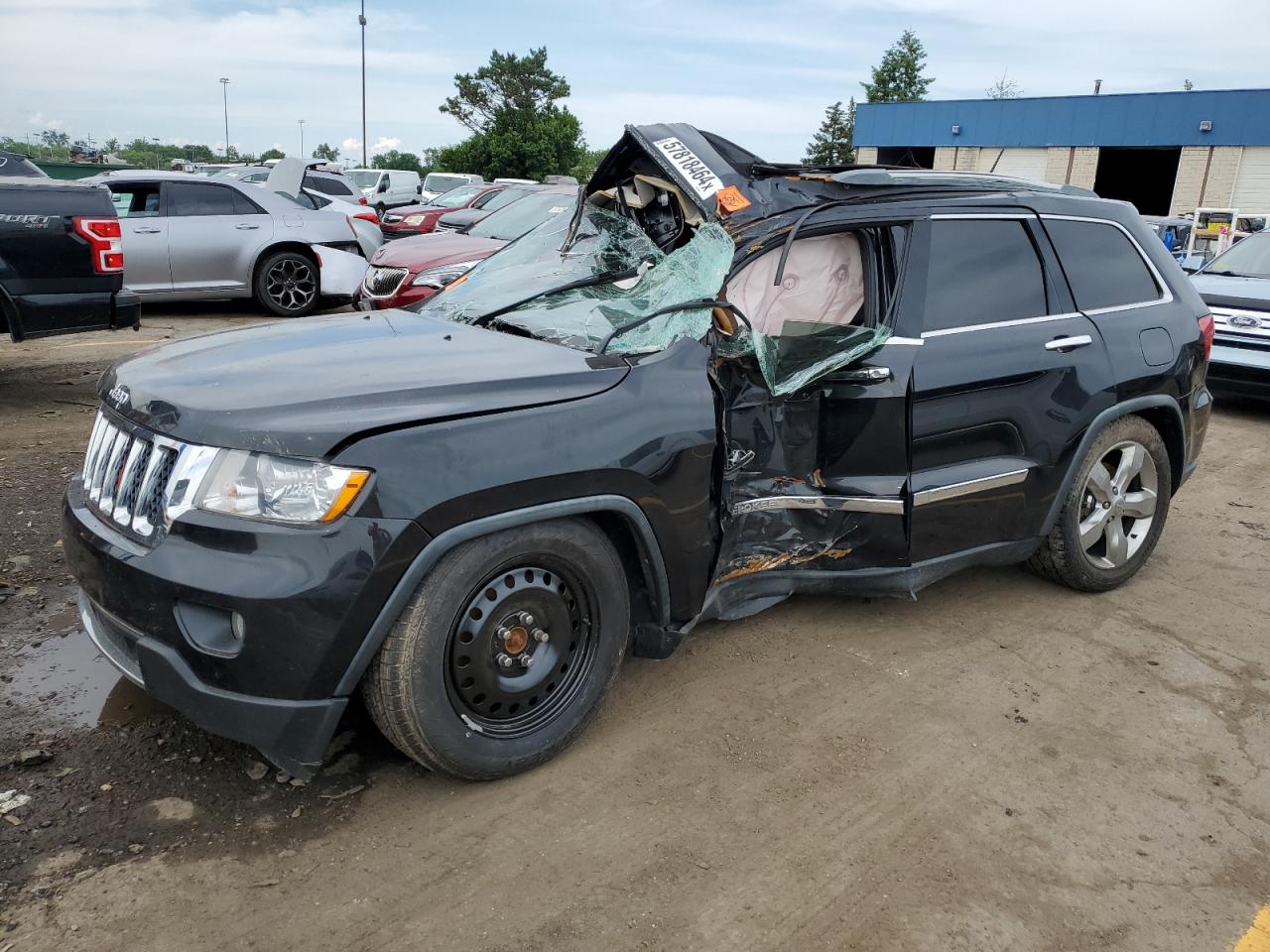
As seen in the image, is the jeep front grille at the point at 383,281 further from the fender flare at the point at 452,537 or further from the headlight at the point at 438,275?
the fender flare at the point at 452,537

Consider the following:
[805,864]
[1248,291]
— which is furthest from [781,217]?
[1248,291]

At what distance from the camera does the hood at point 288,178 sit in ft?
53.7

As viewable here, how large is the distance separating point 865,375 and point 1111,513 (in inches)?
66.9

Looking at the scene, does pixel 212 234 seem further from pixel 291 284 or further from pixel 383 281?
pixel 383 281

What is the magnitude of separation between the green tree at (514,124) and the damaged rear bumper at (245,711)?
4909cm

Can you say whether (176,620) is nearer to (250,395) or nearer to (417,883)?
(250,395)

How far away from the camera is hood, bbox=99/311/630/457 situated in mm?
2541

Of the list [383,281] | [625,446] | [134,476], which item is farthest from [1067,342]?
[383,281]

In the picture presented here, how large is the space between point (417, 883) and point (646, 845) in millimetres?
622

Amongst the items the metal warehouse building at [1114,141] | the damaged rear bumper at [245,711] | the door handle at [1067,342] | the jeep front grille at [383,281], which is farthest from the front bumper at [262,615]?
the metal warehouse building at [1114,141]

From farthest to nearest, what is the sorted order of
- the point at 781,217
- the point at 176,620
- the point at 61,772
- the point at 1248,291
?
1. the point at 1248,291
2. the point at 781,217
3. the point at 61,772
4. the point at 176,620

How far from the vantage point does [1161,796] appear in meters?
3.07

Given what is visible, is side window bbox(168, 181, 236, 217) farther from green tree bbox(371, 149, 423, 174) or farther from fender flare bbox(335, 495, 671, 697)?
green tree bbox(371, 149, 423, 174)

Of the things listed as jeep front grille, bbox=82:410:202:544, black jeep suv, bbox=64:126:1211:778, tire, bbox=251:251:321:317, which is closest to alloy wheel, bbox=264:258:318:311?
tire, bbox=251:251:321:317
